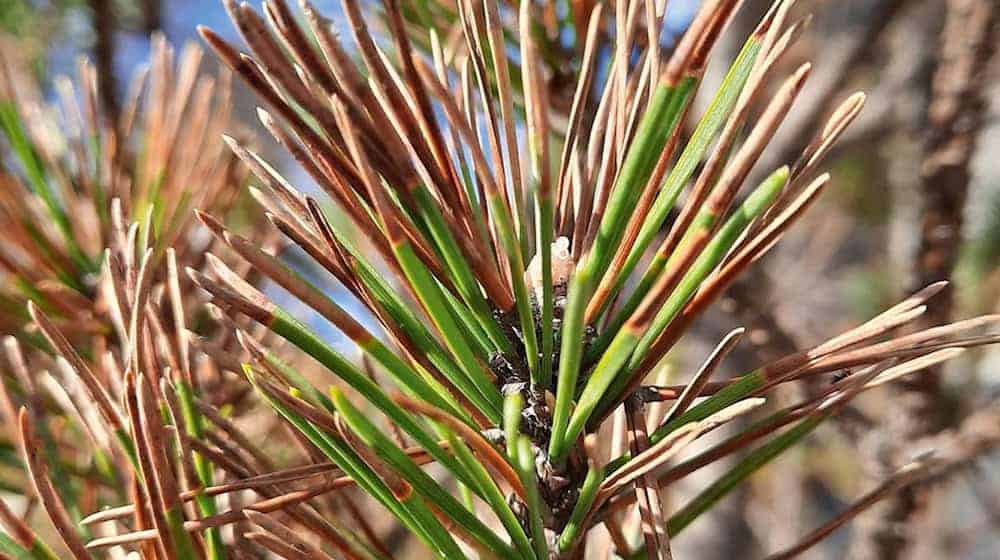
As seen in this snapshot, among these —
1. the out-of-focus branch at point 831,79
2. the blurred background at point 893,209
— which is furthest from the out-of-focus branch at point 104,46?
the out-of-focus branch at point 831,79

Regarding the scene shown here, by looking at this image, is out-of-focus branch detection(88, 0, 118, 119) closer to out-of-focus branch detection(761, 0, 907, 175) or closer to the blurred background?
the blurred background

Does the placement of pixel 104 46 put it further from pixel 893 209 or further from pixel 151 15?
pixel 893 209

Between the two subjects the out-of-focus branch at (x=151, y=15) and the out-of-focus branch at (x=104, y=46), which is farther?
the out-of-focus branch at (x=151, y=15)

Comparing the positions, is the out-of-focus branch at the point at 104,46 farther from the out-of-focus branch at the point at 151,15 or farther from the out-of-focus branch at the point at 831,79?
the out-of-focus branch at the point at 831,79

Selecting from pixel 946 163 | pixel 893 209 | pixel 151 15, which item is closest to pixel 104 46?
pixel 151 15

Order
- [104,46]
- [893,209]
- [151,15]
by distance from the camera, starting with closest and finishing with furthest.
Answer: [104,46] → [151,15] → [893,209]

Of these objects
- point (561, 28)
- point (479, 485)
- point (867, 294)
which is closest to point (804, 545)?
point (479, 485)

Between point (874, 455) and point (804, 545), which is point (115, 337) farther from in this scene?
point (874, 455)

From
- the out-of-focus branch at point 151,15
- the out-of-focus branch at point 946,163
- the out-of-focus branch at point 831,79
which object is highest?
the out-of-focus branch at point 151,15

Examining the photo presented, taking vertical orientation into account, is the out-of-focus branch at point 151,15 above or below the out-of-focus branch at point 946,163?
above

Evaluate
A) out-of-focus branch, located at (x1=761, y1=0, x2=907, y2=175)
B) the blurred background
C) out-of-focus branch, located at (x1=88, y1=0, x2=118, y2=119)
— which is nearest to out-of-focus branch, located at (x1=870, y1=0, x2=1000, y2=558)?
the blurred background
